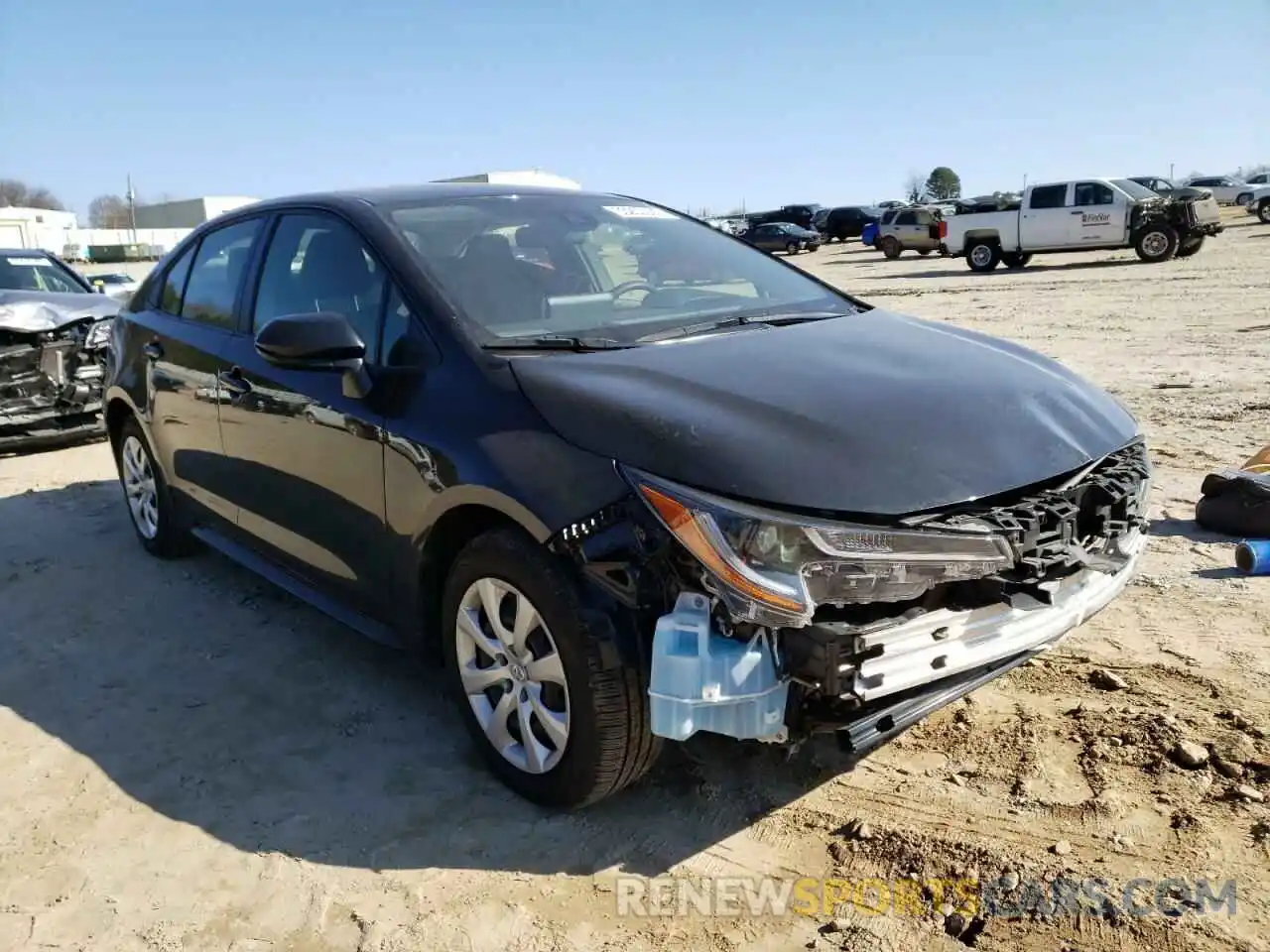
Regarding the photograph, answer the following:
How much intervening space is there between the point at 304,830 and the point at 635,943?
1106mm

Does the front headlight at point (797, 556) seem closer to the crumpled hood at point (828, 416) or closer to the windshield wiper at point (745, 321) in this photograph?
the crumpled hood at point (828, 416)

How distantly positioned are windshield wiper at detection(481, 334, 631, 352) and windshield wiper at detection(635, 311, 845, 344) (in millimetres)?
114

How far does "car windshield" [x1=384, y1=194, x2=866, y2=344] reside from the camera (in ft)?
10.9

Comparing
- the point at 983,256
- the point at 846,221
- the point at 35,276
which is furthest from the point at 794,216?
the point at 35,276

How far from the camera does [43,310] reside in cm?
840

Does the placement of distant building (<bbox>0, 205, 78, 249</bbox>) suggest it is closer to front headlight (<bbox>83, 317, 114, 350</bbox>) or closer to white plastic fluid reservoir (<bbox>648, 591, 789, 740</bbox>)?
front headlight (<bbox>83, 317, 114, 350</bbox>)

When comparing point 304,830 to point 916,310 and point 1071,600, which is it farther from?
point 916,310

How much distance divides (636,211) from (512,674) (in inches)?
86.0

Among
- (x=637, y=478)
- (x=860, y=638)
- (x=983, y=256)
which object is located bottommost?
(x=860, y=638)

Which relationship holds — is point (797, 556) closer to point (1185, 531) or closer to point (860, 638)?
point (860, 638)

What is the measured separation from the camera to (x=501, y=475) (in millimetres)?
2777

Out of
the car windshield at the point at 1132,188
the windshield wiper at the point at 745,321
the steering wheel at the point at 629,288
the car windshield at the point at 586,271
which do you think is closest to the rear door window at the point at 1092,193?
the car windshield at the point at 1132,188

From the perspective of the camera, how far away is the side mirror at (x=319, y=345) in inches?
125

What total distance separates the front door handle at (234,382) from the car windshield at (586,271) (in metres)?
0.98
